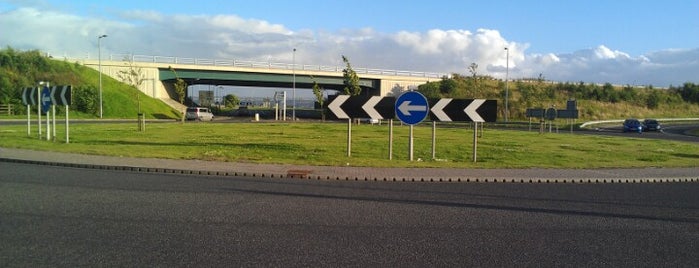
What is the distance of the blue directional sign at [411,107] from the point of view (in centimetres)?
1661

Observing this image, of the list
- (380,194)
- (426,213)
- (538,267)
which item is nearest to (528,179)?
(380,194)

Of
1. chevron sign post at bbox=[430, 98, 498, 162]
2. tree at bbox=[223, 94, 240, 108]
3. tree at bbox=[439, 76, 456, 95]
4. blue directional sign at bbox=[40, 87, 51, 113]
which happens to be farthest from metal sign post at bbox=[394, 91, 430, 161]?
tree at bbox=[223, 94, 240, 108]

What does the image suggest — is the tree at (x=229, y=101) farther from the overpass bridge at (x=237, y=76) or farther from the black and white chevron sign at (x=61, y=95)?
the black and white chevron sign at (x=61, y=95)

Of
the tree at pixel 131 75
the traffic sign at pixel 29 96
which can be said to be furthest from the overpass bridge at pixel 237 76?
the traffic sign at pixel 29 96

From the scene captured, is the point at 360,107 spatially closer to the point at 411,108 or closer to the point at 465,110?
the point at 411,108

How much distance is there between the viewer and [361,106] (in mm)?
17484

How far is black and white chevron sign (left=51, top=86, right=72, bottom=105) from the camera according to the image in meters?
20.8

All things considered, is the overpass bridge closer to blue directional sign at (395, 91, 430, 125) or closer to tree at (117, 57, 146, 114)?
tree at (117, 57, 146, 114)

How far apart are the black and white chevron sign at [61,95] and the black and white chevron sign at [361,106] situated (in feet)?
33.6

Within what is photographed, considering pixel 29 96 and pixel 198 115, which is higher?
pixel 29 96

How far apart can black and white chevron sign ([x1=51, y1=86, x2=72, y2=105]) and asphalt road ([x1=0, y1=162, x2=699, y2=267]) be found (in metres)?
9.77

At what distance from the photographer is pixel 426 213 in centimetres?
846

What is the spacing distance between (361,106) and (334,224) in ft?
33.6

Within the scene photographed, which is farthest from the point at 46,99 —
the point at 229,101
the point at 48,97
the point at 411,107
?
the point at 229,101
